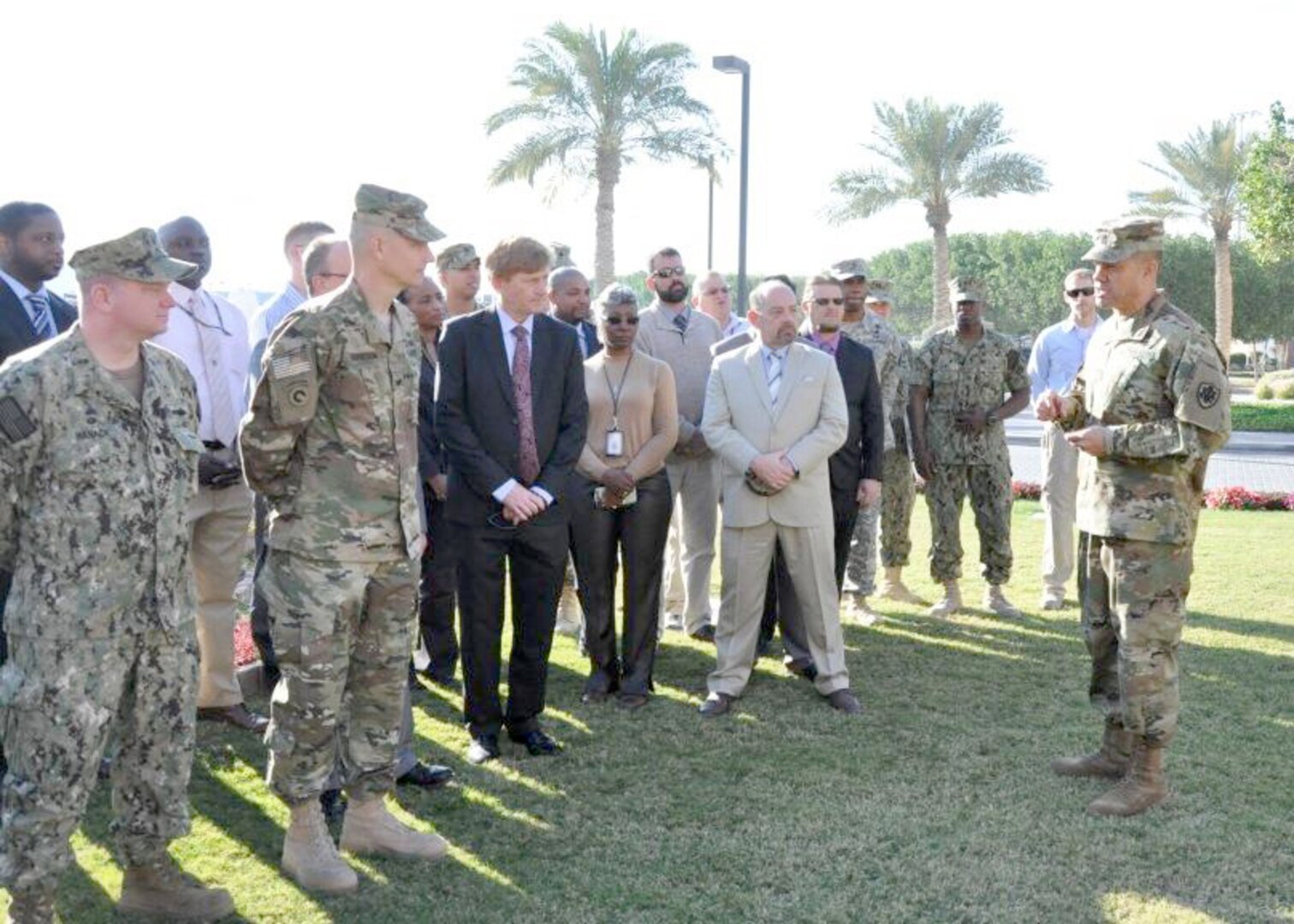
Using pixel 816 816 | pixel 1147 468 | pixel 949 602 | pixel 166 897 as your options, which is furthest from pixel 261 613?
pixel 949 602

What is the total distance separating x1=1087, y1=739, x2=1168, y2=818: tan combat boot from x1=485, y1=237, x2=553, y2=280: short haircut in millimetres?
3226

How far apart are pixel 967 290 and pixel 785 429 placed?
2769 mm

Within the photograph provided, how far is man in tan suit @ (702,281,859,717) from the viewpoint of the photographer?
6.57m

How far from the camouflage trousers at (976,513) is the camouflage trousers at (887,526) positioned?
0.25 m

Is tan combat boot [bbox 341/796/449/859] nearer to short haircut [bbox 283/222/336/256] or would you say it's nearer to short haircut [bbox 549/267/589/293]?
short haircut [bbox 283/222/336/256]

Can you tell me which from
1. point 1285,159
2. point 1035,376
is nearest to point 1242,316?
point 1285,159

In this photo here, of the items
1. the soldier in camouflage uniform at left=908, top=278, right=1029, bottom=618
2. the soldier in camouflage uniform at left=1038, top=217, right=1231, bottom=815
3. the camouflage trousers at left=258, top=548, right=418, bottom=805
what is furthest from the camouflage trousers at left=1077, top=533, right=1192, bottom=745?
the soldier in camouflage uniform at left=908, top=278, right=1029, bottom=618

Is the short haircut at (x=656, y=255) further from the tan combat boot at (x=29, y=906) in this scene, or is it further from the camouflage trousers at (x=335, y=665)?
the tan combat boot at (x=29, y=906)

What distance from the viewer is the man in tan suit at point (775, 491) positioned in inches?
259

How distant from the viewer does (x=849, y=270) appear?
8258mm

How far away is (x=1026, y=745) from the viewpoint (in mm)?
5988

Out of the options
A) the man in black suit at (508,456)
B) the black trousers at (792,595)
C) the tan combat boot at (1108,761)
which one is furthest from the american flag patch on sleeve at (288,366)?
the tan combat boot at (1108,761)

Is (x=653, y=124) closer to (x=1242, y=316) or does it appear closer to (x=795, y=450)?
(x=795, y=450)

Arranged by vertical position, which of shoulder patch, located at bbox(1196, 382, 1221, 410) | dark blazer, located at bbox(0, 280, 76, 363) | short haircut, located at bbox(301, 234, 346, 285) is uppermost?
short haircut, located at bbox(301, 234, 346, 285)
